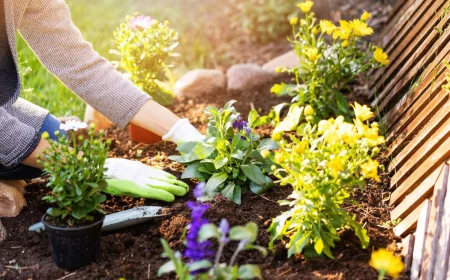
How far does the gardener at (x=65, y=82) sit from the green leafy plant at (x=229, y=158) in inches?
8.7

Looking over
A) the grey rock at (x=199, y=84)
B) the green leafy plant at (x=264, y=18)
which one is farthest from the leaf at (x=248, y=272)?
the green leafy plant at (x=264, y=18)

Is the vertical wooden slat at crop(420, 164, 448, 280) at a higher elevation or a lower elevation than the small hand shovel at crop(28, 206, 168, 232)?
higher

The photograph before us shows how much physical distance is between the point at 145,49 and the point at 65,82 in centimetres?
55

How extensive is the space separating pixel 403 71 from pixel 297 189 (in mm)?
1228

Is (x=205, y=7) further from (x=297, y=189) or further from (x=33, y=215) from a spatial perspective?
(x=297, y=189)

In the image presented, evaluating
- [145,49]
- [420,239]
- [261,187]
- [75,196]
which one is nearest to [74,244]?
[75,196]

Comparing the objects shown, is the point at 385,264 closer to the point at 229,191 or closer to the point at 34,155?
the point at 229,191

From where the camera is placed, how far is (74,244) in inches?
81.0

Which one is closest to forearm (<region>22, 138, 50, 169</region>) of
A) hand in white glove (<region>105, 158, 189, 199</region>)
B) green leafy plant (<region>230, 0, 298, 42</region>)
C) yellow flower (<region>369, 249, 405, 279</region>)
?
hand in white glove (<region>105, 158, 189, 199</region>)

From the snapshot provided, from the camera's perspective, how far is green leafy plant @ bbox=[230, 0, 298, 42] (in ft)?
14.2

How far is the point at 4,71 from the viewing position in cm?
252

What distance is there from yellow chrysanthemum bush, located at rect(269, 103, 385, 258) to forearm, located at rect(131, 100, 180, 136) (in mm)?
862

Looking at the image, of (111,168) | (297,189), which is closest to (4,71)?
(111,168)

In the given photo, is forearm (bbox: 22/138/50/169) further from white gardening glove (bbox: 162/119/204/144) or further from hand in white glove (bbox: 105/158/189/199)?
white gardening glove (bbox: 162/119/204/144)
